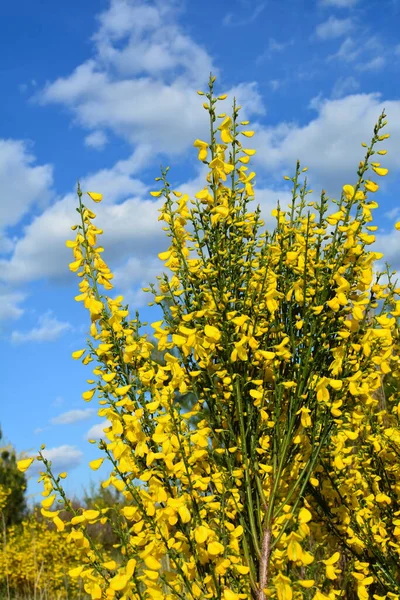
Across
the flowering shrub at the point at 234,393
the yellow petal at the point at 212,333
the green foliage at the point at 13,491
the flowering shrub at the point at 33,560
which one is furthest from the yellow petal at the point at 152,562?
the green foliage at the point at 13,491

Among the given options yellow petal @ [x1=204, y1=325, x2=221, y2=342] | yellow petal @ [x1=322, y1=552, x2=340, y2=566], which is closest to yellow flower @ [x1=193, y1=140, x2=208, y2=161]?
yellow petal @ [x1=204, y1=325, x2=221, y2=342]

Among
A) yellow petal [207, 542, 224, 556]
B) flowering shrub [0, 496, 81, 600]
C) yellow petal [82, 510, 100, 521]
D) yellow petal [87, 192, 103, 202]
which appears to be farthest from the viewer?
flowering shrub [0, 496, 81, 600]

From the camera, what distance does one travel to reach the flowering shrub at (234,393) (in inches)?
101

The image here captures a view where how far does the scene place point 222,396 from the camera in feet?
10.2

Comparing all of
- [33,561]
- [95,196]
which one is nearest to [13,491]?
[33,561]

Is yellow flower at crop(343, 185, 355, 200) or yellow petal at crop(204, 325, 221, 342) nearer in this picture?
yellow petal at crop(204, 325, 221, 342)

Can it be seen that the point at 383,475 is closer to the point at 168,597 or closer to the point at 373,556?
the point at 373,556

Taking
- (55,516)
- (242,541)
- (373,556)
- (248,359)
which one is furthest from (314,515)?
(55,516)

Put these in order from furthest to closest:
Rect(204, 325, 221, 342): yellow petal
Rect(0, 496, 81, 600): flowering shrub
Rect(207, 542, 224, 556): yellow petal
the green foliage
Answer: the green foliage
Rect(0, 496, 81, 600): flowering shrub
Rect(204, 325, 221, 342): yellow petal
Rect(207, 542, 224, 556): yellow petal

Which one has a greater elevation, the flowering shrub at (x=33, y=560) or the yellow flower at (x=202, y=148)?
the yellow flower at (x=202, y=148)

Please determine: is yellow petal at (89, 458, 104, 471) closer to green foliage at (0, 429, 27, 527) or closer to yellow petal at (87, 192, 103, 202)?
yellow petal at (87, 192, 103, 202)

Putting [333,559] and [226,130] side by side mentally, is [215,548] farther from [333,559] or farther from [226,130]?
[226,130]

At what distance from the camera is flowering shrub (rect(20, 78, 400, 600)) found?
2.55m

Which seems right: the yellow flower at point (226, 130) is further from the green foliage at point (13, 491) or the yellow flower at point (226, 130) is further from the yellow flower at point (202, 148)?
the green foliage at point (13, 491)
